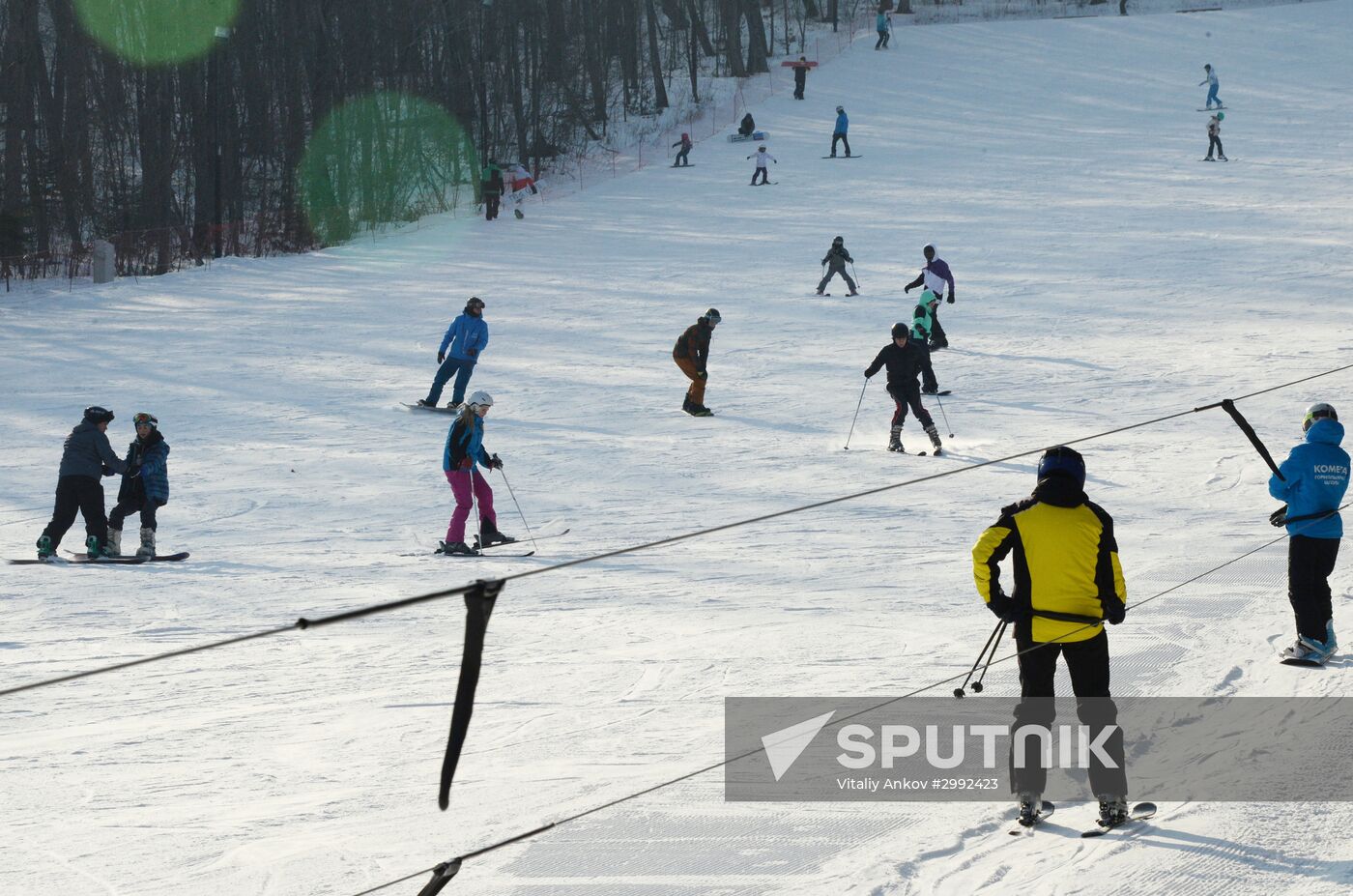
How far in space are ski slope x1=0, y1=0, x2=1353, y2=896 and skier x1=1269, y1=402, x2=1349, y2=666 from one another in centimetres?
26

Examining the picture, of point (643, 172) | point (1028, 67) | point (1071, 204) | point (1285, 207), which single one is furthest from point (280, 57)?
point (1285, 207)

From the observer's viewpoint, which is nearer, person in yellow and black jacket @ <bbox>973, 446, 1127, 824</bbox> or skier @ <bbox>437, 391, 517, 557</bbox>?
person in yellow and black jacket @ <bbox>973, 446, 1127, 824</bbox>

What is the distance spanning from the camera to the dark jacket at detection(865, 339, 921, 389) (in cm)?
1364

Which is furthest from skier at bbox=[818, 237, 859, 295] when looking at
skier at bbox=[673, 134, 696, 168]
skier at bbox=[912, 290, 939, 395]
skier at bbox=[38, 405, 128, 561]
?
skier at bbox=[673, 134, 696, 168]

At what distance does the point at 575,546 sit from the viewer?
11023 mm

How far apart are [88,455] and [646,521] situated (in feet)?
14.3

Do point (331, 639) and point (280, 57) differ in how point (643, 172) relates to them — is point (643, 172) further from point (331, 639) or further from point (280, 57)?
point (331, 639)

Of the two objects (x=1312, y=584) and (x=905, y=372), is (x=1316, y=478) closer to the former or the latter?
(x=1312, y=584)

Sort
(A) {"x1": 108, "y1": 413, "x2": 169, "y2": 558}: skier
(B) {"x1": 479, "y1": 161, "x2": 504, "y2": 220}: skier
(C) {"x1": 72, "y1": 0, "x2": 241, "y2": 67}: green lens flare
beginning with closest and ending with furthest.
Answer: (A) {"x1": 108, "y1": 413, "x2": 169, "y2": 558}: skier → (B) {"x1": 479, "y1": 161, "x2": 504, "y2": 220}: skier → (C) {"x1": 72, "y1": 0, "x2": 241, "y2": 67}: green lens flare

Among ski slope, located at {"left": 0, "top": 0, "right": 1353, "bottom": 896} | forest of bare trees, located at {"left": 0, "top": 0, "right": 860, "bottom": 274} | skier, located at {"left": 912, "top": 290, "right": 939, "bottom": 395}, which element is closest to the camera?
ski slope, located at {"left": 0, "top": 0, "right": 1353, "bottom": 896}

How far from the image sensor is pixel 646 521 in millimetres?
11680

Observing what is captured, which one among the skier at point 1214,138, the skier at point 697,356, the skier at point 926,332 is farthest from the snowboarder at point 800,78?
the skier at point 697,356

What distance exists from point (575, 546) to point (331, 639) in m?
2.92

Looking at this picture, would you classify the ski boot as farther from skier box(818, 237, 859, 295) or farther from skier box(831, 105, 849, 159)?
skier box(831, 105, 849, 159)
